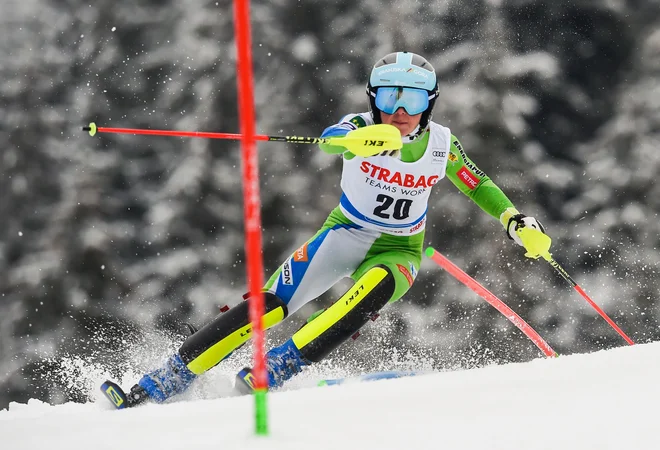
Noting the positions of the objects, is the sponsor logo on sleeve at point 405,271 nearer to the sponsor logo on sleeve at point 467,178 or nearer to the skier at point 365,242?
the skier at point 365,242

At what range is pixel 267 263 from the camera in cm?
1008

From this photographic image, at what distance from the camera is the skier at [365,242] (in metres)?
3.10

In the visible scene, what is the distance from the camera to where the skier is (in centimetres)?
310

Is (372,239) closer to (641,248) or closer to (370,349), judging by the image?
Result: (370,349)

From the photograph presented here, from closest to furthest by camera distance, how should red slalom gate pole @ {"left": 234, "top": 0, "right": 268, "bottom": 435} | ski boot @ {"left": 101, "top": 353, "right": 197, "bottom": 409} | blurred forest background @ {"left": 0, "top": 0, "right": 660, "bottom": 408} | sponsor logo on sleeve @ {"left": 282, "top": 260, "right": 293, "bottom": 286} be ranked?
red slalom gate pole @ {"left": 234, "top": 0, "right": 268, "bottom": 435} < ski boot @ {"left": 101, "top": 353, "right": 197, "bottom": 409} < sponsor logo on sleeve @ {"left": 282, "top": 260, "right": 293, "bottom": 286} < blurred forest background @ {"left": 0, "top": 0, "right": 660, "bottom": 408}

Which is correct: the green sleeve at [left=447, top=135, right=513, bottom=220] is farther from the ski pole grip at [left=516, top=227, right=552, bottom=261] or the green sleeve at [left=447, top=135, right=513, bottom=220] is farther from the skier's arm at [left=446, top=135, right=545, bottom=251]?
the ski pole grip at [left=516, top=227, right=552, bottom=261]

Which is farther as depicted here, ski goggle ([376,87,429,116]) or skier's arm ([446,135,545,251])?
skier's arm ([446,135,545,251])

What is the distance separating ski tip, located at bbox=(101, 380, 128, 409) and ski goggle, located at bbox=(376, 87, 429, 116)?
5.57 feet

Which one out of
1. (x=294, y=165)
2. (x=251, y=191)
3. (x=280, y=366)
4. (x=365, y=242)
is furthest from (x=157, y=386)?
(x=294, y=165)

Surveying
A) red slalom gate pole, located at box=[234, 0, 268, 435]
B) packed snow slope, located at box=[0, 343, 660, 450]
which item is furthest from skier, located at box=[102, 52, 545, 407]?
red slalom gate pole, located at box=[234, 0, 268, 435]

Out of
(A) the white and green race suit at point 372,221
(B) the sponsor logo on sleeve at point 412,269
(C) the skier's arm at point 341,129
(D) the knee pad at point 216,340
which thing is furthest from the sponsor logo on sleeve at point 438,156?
(D) the knee pad at point 216,340

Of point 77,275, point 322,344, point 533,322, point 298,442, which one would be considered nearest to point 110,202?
point 77,275

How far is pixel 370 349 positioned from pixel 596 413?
8.31m

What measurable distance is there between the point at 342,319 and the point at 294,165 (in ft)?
23.5
